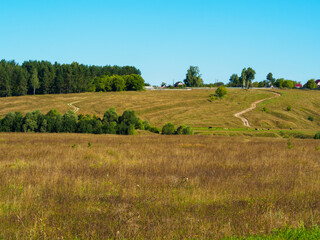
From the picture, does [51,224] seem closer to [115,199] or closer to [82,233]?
[82,233]

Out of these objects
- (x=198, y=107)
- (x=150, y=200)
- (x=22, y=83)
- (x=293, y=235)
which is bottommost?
(x=198, y=107)

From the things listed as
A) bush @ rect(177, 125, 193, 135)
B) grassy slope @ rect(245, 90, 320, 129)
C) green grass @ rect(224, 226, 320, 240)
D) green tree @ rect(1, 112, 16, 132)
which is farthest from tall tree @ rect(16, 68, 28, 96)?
green grass @ rect(224, 226, 320, 240)

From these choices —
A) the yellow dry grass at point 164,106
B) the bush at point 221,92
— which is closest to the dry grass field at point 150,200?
the yellow dry grass at point 164,106

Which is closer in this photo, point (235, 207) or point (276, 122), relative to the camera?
point (235, 207)

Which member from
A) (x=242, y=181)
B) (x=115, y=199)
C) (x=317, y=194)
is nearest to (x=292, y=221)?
(x=317, y=194)

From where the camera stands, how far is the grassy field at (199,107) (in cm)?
7712

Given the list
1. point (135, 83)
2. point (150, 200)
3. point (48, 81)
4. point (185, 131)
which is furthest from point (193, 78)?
point (150, 200)

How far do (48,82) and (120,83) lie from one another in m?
33.5

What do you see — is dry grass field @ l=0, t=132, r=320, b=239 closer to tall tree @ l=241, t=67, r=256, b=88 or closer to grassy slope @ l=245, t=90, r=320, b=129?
grassy slope @ l=245, t=90, r=320, b=129

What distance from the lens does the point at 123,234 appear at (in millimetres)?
6277

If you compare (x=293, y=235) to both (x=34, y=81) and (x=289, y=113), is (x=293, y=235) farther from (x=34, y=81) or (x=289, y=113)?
(x=34, y=81)

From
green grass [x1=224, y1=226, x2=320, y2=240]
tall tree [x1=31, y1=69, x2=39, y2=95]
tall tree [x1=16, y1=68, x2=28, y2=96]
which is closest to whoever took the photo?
green grass [x1=224, y1=226, x2=320, y2=240]

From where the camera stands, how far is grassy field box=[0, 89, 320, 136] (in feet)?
253

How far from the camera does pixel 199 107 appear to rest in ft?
316
